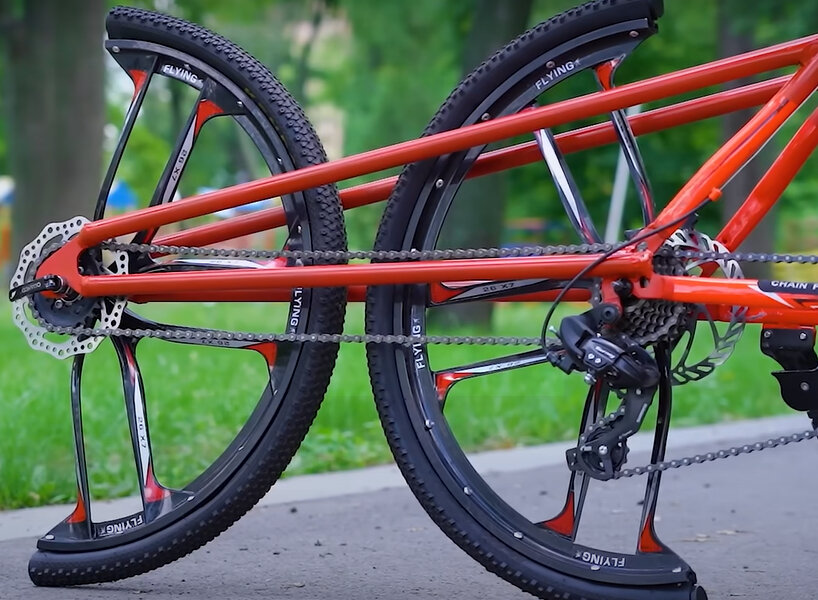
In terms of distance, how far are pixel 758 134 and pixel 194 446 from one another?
316cm

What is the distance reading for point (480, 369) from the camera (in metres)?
3.09

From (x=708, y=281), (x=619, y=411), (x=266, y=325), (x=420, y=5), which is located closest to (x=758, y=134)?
(x=708, y=281)

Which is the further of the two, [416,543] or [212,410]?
[212,410]

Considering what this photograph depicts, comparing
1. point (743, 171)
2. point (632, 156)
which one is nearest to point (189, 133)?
point (632, 156)

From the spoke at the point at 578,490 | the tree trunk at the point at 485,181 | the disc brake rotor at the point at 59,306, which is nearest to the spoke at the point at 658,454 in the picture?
the spoke at the point at 578,490

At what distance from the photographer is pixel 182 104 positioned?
31.4 metres

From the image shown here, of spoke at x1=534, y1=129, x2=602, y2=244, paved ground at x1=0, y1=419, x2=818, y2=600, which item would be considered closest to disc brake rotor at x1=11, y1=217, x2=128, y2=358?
paved ground at x1=0, y1=419, x2=818, y2=600

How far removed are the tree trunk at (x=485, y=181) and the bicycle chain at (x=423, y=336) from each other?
861 centimetres

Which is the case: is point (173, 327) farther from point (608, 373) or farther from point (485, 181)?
point (485, 181)

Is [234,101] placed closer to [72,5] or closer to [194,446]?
[194,446]

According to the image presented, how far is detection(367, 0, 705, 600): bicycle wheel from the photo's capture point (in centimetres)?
286

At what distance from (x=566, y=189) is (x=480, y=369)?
1.60 ft

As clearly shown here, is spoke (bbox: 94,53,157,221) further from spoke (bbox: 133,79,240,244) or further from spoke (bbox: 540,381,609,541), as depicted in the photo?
spoke (bbox: 540,381,609,541)

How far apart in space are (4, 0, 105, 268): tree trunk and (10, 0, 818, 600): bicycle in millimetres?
10162
